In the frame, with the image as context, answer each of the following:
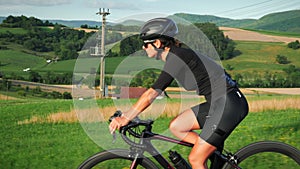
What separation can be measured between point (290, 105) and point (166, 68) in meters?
16.9

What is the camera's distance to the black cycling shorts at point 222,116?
4.01 m

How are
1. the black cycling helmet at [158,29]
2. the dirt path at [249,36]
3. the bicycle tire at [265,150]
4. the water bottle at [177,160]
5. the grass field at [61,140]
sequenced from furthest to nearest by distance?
the dirt path at [249,36], the grass field at [61,140], the bicycle tire at [265,150], the water bottle at [177,160], the black cycling helmet at [158,29]

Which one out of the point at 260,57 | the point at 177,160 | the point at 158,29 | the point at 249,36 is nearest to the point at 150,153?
the point at 177,160

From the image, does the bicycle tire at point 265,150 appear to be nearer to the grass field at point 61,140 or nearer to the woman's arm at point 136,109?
the grass field at point 61,140

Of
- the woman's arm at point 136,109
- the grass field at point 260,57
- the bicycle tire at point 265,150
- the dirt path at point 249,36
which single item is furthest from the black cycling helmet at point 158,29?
the dirt path at point 249,36

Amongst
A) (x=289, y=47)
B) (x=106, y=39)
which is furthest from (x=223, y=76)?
(x=289, y=47)

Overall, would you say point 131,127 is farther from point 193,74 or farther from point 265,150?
point 265,150

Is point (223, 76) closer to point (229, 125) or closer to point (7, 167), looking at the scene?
point (229, 125)

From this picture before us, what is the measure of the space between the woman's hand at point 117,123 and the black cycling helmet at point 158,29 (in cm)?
66

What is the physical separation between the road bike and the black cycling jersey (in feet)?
1.55

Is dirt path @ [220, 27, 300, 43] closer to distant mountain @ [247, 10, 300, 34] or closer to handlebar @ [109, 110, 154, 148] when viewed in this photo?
distant mountain @ [247, 10, 300, 34]

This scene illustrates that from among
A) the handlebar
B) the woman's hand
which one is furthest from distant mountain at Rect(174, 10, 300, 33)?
the woman's hand

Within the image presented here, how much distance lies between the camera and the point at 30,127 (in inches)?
609

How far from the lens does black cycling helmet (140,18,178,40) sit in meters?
3.84
